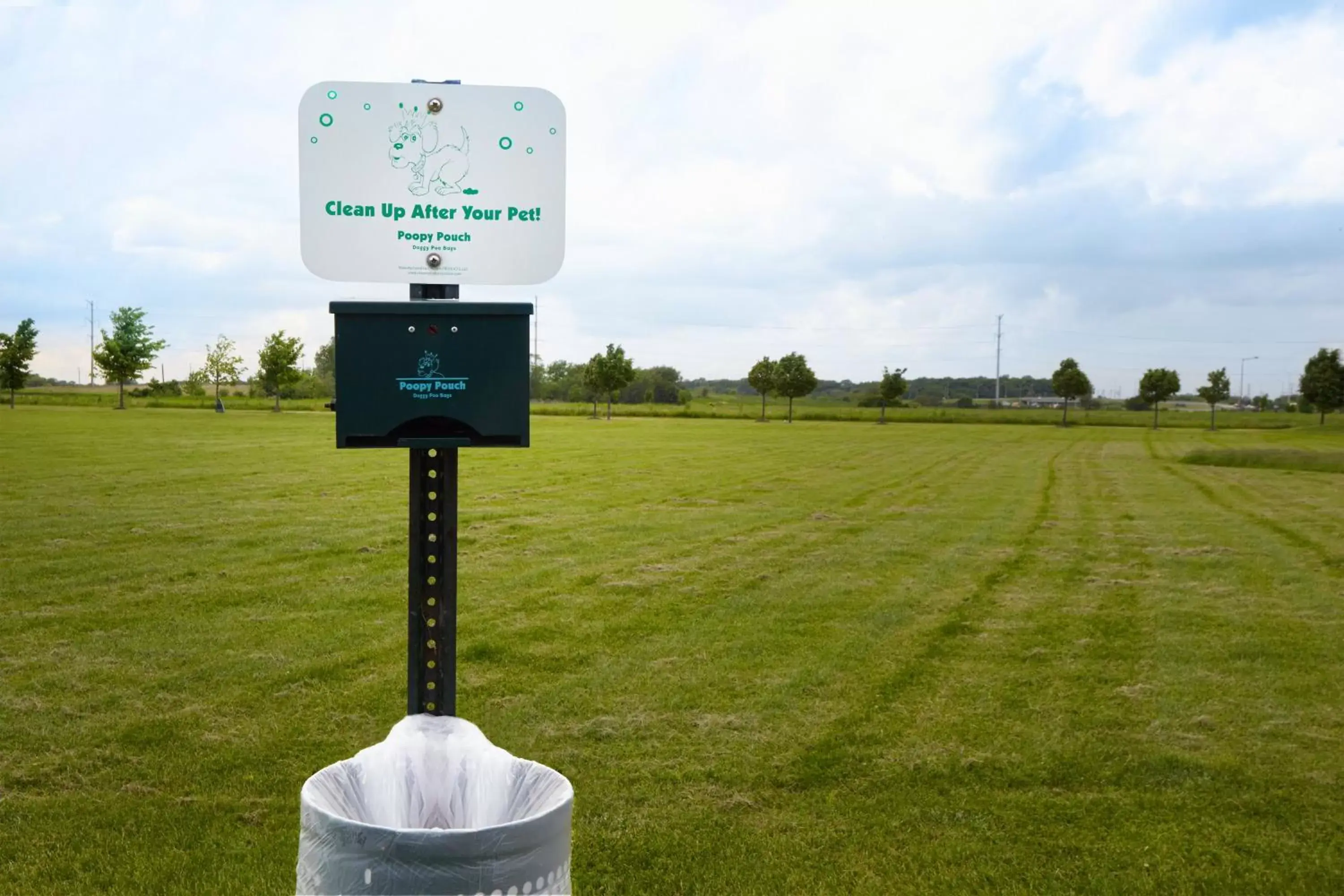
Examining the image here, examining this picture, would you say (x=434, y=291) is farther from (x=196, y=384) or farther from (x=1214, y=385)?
(x=196, y=384)

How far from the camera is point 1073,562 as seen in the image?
973cm

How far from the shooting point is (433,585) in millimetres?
2781

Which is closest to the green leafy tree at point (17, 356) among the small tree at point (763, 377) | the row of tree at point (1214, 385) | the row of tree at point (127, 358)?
the row of tree at point (127, 358)

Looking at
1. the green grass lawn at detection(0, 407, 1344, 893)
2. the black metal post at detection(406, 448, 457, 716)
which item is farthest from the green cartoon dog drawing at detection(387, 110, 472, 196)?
the green grass lawn at detection(0, 407, 1344, 893)

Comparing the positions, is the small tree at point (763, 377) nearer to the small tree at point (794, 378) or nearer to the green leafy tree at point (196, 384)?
the small tree at point (794, 378)

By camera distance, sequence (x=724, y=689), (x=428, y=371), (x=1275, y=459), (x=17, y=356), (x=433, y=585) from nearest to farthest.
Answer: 1. (x=428, y=371)
2. (x=433, y=585)
3. (x=724, y=689)
4. (x=1275, y=459)
5. (x=17, y=356)

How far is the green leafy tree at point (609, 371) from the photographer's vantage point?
187 feet

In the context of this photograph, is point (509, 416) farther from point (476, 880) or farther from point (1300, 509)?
point (1300, 509)

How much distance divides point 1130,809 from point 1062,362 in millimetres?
60441

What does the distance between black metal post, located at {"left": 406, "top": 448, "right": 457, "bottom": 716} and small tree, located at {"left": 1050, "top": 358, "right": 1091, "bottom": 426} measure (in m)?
60.8

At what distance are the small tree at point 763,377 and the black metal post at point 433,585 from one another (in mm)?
60542

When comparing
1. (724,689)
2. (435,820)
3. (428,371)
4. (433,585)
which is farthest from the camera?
(724,689)

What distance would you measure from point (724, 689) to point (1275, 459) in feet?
78.5

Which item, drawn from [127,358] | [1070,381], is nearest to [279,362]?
[127,358]
